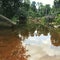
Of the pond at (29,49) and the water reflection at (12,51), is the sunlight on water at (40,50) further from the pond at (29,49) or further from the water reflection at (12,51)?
the water reflection at (12,51)

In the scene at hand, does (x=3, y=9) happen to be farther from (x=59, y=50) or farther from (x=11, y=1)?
(x=59, y=50)

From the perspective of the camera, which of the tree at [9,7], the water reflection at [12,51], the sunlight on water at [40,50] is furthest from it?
the tree at [9,7]

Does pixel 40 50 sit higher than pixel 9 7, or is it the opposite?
pixel 9 7

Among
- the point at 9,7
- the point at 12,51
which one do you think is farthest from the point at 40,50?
the point at 9,7

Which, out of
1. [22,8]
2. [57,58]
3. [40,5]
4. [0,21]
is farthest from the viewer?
[40,5]

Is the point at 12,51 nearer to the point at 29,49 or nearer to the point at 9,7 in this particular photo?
the point at 29,49

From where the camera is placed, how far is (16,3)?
118 feet

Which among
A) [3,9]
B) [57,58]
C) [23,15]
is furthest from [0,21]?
[57,58]

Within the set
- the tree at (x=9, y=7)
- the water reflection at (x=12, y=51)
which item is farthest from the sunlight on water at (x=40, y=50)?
the tree at (x=9, y=7)

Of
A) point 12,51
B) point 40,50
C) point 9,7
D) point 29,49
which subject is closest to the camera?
point 12,51

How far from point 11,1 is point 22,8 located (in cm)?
359

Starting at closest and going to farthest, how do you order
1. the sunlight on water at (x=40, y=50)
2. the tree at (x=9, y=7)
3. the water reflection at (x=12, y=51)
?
1. the water reflection at (x=12, y=51)
2. the sunlight on water at (x=40, y=50)
3. the tree at (x=9, y=7)

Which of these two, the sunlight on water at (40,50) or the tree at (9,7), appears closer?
the sunlight on water at (40,50)

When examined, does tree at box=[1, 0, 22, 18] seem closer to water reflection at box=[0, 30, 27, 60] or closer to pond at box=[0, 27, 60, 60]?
pond at box=[0, 27, 60, 60]
